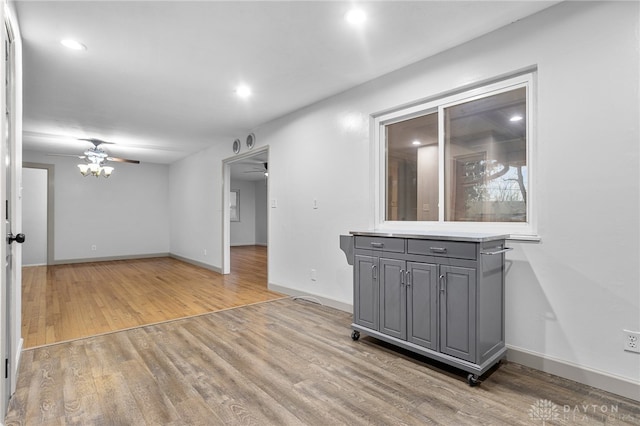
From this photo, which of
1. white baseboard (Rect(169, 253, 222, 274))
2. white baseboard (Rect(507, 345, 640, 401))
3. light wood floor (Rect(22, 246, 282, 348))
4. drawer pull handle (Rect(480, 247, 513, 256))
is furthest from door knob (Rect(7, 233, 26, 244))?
white baseboard (Rect(169, 253, 222, 274))

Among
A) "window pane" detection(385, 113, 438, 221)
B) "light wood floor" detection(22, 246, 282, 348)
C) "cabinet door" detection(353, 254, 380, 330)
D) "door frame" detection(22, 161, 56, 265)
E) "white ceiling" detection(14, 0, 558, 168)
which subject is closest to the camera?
"white ceiling" detection(14, 0, 558, 168)

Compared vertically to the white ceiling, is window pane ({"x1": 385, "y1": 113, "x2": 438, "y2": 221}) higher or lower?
lower

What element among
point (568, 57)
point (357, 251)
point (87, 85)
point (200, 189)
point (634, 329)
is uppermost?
point (87, 85)

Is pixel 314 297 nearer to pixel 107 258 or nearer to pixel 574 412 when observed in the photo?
pixel 574 412

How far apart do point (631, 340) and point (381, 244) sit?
165cm

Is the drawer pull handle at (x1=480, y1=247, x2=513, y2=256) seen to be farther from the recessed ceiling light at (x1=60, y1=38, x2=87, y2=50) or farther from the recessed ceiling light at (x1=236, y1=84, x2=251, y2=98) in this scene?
the recessed ceiling light at (x1=60, y1=38, x2=87, y2=50)

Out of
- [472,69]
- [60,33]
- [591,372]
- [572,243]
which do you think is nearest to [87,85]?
[60,33]

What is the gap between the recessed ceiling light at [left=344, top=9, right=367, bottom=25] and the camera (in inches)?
89.5

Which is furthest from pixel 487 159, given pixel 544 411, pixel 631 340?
pixel 544 411

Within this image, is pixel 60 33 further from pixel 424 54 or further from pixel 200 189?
pixel 200 189

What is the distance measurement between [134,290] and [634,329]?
A: 5634mm

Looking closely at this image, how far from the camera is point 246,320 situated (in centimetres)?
346

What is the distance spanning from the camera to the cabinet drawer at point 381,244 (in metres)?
2.59

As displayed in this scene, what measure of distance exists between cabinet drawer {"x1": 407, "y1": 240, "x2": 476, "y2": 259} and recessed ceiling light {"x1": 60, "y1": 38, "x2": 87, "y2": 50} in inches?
125
